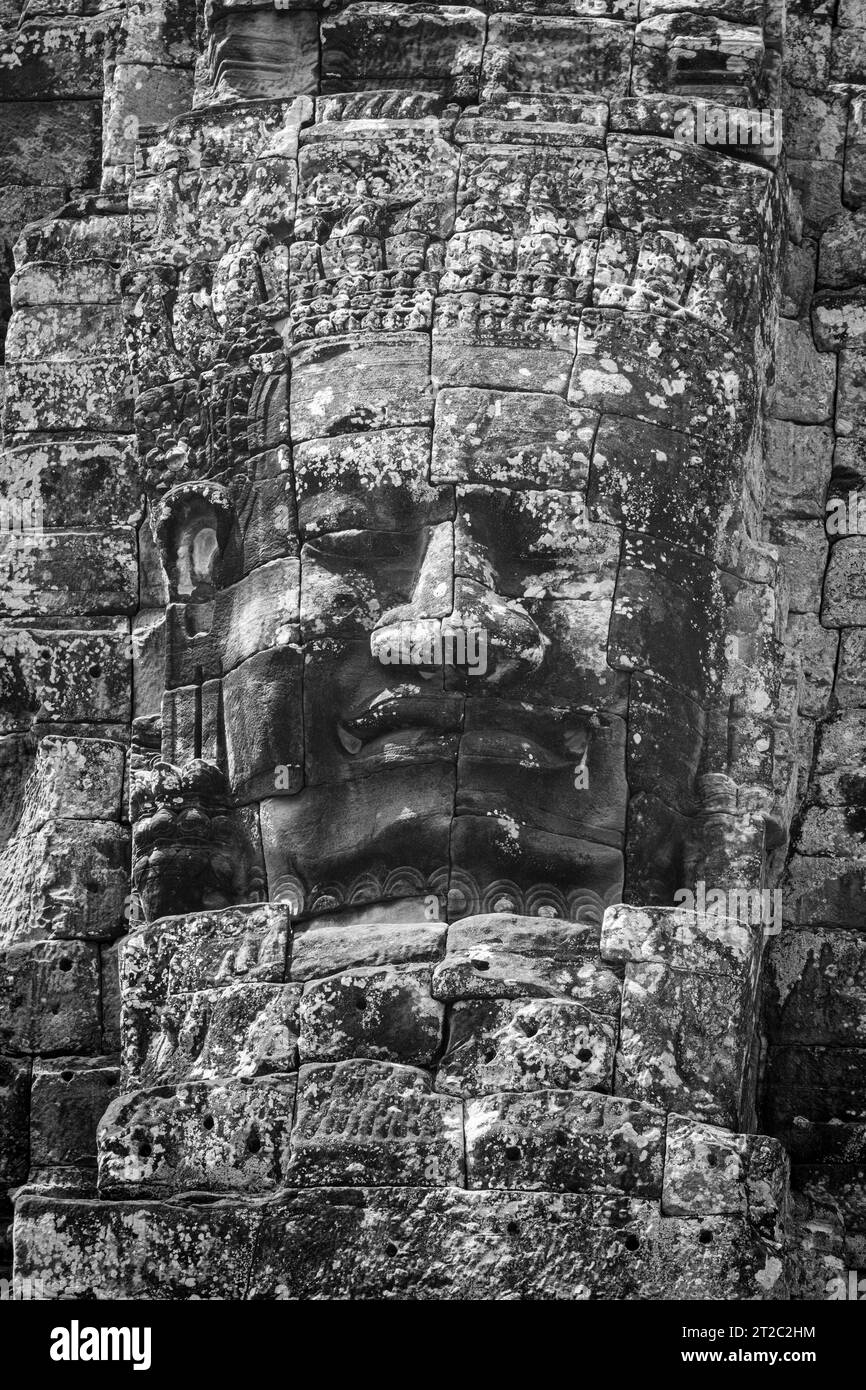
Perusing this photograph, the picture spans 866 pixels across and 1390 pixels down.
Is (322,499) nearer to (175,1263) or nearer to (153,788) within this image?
(153,788)

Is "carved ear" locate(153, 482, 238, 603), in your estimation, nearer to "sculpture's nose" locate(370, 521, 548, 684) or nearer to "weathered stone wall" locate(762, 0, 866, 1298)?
"sculpture's nose" locate(370, 521, 548, 684)

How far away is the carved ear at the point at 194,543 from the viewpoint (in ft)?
43.1

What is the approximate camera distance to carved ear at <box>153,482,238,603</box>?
1313 centimetres

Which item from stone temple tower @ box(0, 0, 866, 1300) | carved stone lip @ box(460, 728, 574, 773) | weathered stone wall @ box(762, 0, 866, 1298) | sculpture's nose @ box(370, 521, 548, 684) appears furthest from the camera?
weathered stone wall @ box(762, 0, 866, 1298)

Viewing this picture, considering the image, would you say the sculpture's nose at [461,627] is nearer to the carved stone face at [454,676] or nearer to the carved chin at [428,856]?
the carved stone face at [454,676]

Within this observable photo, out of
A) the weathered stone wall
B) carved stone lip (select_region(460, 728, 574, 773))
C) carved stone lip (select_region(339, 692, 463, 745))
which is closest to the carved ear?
carved stone lip (select_region(339, 692, 463, 745))

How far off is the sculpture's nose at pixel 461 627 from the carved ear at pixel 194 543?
2.58 feet

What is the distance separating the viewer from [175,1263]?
1201 centimetres

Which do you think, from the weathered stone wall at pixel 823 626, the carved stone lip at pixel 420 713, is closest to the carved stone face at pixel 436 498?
the carved stone lip at pixel 420 713

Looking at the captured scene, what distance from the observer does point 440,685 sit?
1259 cm

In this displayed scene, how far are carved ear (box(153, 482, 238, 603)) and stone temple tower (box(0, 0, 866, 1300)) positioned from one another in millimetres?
21

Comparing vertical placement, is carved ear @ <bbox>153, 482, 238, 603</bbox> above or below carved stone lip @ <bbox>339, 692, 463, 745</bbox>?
above

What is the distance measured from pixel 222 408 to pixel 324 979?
7.40 ft

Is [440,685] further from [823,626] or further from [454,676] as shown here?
[823,626]
